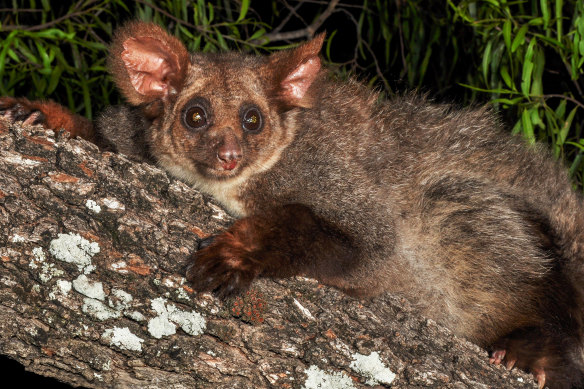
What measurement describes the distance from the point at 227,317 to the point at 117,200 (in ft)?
2.00

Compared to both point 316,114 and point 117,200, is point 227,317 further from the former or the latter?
point 316,114

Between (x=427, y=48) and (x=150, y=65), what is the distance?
9.89 ft

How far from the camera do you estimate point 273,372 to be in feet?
8.38

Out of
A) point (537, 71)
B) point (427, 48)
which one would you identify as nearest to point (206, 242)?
point (537, 71)

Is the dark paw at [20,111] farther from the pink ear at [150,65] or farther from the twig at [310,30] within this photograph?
the twig at [310,30]

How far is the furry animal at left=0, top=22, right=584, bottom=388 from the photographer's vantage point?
3.34 metres

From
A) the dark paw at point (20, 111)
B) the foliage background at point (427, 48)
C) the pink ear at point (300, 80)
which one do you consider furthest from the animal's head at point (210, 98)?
the foliage background at point (427, 48)

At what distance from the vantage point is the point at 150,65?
335 centimetres

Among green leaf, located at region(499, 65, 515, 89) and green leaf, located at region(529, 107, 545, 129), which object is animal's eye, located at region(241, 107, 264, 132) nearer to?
green leaf, located at region(499, 65, 515, 89)

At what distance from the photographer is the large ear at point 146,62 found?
325 cm

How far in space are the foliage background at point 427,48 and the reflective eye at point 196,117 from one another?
154cm

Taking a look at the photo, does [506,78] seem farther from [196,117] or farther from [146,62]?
[146,62]

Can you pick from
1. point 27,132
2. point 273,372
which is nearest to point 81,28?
point 27,132

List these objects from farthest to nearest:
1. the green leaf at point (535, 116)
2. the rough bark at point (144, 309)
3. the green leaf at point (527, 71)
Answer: the green leaf at point (535, 116)
the green leaf at point (527, 71)
the rough bark at point (144, 309)
